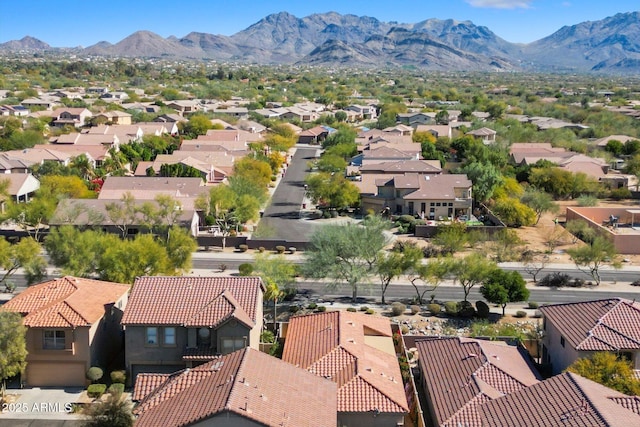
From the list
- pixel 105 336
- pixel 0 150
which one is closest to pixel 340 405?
pixel 105 336

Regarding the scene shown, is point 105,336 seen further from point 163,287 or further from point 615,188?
point 615,188

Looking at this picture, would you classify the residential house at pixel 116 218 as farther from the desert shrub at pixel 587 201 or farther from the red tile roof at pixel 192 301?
the desert shrub at pixel 587 201

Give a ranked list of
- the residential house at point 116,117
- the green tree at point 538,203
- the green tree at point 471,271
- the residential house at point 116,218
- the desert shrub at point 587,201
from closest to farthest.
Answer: the green tree at point 471,271 → the residential house at point 116,218 → the green tree at point 538,203 → the desert shrub at point 587,201 → the residential house at point 116,117

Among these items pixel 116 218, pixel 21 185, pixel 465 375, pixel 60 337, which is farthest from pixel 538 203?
pixel 21 185

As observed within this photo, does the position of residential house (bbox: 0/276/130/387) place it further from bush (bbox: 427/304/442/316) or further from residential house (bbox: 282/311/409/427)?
bush (bbox: 427/304/442/316)

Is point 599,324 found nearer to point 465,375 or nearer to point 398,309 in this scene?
point 465,375

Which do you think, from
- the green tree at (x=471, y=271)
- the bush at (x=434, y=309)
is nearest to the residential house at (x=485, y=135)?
the green tree at (x=471, y=271)
